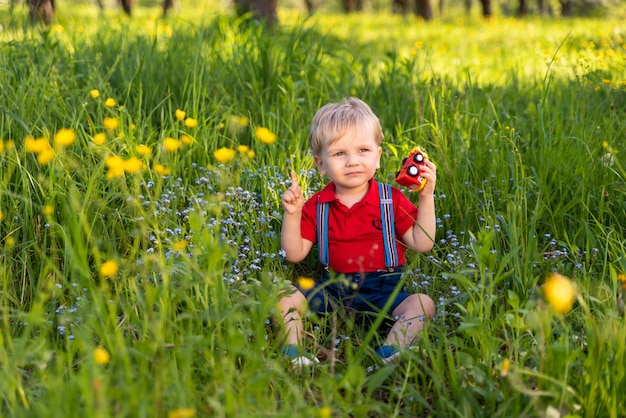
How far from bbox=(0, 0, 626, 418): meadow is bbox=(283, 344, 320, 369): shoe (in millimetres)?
30

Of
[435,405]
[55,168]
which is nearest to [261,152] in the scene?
[55,168]

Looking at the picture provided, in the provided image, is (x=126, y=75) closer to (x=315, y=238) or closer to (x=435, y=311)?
(x=315, y=238)

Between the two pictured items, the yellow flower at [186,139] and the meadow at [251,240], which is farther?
the yellow flower at [186,139]

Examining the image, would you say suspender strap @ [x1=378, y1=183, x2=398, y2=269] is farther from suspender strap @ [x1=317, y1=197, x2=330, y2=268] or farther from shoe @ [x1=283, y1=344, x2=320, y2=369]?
shoe @ [x1=283, y1=344, x2=320, y2=369]

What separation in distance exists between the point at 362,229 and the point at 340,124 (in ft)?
1.38

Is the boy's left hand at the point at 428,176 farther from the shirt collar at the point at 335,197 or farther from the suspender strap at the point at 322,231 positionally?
the suspender strap at the point at 322,231

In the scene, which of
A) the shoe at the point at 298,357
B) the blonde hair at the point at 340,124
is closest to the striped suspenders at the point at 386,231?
the blonde hair at the point at 340,124

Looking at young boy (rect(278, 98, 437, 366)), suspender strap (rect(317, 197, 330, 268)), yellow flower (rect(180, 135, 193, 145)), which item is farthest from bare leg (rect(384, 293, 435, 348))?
yellow flower (rect(180, 135, 193, 145))

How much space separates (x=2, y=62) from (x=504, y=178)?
2636mm

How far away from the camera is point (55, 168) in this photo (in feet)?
9.69

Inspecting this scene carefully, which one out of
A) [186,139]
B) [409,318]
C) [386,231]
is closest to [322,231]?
[386,231]

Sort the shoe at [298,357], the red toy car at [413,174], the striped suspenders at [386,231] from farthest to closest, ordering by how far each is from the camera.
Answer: the striped suspenders at [386,231]
the red toy car at [413,174]
the shoe at [298,357]

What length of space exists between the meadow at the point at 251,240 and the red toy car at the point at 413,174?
0.99 ft

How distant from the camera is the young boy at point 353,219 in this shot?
2635mm
